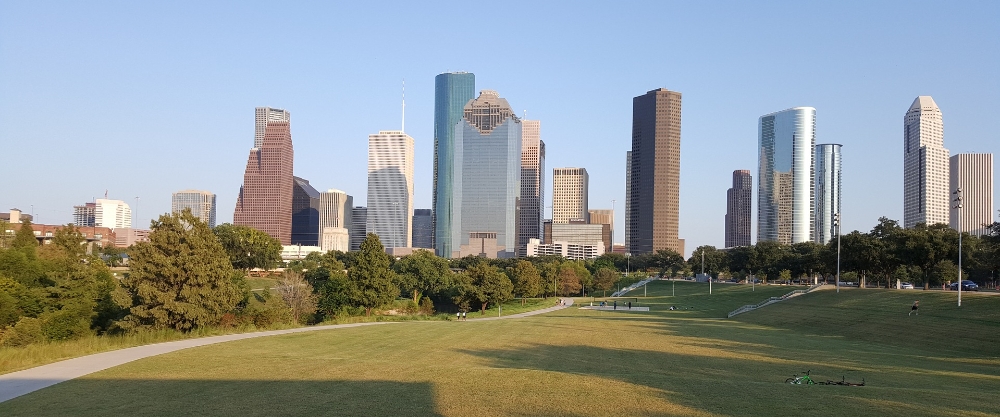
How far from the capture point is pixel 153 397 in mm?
18891

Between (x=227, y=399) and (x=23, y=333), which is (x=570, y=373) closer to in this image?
(x=227, y=399)

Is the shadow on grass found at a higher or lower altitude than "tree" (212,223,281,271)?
lower

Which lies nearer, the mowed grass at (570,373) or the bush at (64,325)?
the mowed grass at (570,373)

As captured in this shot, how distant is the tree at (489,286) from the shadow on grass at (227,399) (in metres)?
59.4

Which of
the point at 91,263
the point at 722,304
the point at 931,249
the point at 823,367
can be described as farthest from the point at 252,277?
the point at 823,367

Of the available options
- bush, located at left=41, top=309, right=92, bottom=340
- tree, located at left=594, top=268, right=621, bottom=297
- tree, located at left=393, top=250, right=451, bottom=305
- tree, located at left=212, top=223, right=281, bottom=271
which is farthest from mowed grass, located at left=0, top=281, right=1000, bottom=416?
tree, located at left=594, top=268, right=621, bottom=297

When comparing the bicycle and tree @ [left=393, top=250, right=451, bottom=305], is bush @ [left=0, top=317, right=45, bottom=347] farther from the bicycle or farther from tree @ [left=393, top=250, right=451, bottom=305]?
tree @ [left=393, top=250, right=451, bottom=305]

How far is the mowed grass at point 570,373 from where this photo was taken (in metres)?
16.4

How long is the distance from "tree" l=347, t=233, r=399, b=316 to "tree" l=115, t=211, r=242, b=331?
20.2m

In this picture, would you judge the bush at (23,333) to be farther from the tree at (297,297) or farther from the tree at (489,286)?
Answer: the tree at (489,286)

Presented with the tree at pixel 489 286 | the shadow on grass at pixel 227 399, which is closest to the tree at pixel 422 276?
the tree at pixel 489 286

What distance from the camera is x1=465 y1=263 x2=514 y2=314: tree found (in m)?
80.8

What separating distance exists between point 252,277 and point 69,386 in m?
94.1

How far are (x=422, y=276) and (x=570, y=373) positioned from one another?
79.6 m
